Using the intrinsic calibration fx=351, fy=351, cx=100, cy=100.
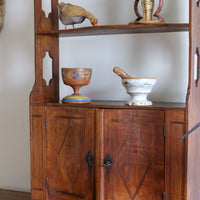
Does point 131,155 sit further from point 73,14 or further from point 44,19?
→ point 44,19

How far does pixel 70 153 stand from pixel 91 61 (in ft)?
2.38

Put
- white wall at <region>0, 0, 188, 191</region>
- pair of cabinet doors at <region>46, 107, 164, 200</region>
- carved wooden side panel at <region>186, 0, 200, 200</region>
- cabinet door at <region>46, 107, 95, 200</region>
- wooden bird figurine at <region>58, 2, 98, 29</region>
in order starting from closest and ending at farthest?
carved wooden side panel at <region>186, 0, 200, 200</region>, pair of cabinet doors at <region>46, 107, 164, 200</region>, cabinet door at <region>46, 107, 95, 200</region>, wooden bird figurine at <region>58, 2, 98, 29</region>, white wall at <region>0, 0, 188, 191</region>

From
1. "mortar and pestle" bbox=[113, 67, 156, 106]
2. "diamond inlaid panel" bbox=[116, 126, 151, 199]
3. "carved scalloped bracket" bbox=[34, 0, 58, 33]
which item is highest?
"carved scalloped bracket" bbox=[34, 0, 58, 33]

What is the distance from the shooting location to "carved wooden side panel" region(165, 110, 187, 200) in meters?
1.78

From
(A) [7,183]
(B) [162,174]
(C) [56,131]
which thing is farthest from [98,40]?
(A) [7,183]

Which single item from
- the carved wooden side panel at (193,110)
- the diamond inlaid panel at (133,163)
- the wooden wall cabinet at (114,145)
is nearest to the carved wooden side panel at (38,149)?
the wooden wall cabinet at (114,145)

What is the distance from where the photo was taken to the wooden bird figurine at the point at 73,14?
2.11m

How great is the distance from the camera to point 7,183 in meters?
2.82

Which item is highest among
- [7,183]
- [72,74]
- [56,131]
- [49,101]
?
[72,74]

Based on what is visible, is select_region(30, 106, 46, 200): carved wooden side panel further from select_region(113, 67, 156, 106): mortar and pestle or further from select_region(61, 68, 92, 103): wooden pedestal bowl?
select_region(113, 67, 156, 106): mortar and pestle

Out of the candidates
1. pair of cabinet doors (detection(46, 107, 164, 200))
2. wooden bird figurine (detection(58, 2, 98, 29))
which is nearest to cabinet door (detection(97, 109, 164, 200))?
pair of cabinet doors (detection(46, 107, 164, 200))

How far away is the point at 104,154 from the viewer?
6.41ft

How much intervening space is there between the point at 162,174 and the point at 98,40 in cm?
106

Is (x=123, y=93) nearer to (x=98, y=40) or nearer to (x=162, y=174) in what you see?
(x=98, y=40)
